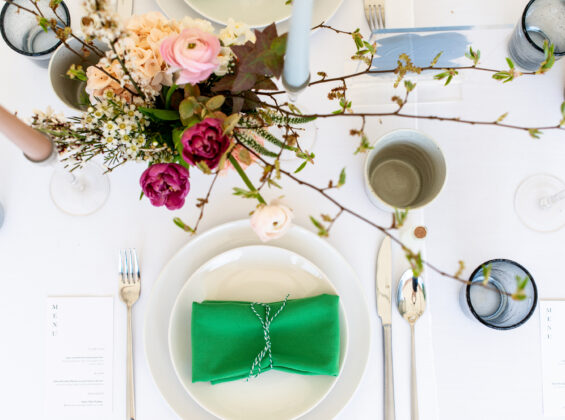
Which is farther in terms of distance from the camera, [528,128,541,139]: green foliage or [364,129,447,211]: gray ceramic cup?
[364,129,447,211]: gray ceramic cup

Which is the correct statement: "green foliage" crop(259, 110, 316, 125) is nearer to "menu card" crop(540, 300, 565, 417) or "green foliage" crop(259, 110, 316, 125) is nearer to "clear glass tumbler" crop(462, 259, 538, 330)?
"clear glass tumbler" crop(462, 259, 538, 330)

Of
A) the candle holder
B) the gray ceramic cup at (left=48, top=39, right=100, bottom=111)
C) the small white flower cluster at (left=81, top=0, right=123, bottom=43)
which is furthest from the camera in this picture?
the candle holder

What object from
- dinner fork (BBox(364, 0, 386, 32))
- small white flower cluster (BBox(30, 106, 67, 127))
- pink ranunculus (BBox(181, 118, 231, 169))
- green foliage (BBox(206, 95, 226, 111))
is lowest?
pink ranunculus (BBox(181, 118, 231, 169))

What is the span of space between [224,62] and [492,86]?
0.54 meters

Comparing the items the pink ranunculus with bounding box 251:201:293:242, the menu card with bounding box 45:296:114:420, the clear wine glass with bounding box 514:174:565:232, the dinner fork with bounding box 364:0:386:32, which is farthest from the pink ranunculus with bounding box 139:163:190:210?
the clear wine glass with bounding box 514:174:565:232

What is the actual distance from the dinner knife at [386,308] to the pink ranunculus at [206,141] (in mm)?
392

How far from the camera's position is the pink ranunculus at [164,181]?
50 centimetres

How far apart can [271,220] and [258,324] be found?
30 centimetres

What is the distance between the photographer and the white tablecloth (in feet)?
2.41

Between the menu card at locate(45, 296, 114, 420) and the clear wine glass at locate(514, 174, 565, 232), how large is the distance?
29.2 inches

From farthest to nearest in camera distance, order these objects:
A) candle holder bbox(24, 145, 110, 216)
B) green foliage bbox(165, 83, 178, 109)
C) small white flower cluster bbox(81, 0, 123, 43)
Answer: candle holder bbox(24, 145, 110, 216) < green foliage bbox(165, 83, 178, 109) < small white flower cluster bbox(81, 0, 123, 43)

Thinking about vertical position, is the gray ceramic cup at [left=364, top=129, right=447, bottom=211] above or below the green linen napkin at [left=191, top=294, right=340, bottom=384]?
above

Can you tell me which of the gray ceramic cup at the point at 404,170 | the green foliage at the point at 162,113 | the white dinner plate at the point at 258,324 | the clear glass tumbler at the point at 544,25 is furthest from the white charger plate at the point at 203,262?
the clear glass tumbler at the point at 544,25

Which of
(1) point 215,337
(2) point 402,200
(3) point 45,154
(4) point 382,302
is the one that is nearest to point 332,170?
(2) point 402,200
